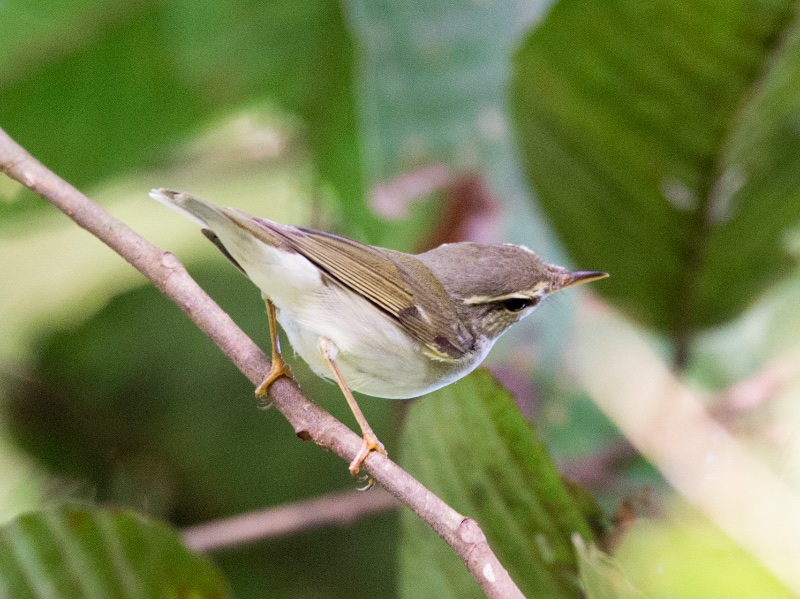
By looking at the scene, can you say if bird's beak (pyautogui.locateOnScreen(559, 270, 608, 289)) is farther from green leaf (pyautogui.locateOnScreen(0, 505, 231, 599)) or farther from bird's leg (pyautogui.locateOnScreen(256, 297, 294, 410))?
green leaf (pyautogui.locateOnScreen(0, 505, 231, 599))

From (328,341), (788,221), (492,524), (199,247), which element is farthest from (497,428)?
(199,247)

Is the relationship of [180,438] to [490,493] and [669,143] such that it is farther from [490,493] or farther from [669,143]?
[669,143]

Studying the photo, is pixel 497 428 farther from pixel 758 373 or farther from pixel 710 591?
pixel 758 373

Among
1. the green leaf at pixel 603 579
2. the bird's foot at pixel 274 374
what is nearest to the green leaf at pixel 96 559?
the bird's foot at pixel 274 374

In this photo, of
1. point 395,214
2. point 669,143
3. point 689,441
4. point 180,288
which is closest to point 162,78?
point 395,214

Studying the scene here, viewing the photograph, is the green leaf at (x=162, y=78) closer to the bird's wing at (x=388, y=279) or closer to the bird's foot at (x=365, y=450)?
the bird's wing at (x=388, y=279)

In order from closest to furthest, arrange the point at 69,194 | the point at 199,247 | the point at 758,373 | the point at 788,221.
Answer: the point at 69,194
the point at 788,221
the point at 758,373
the point at 199,247

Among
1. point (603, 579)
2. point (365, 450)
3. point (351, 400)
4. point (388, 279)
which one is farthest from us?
point (388, 279)
